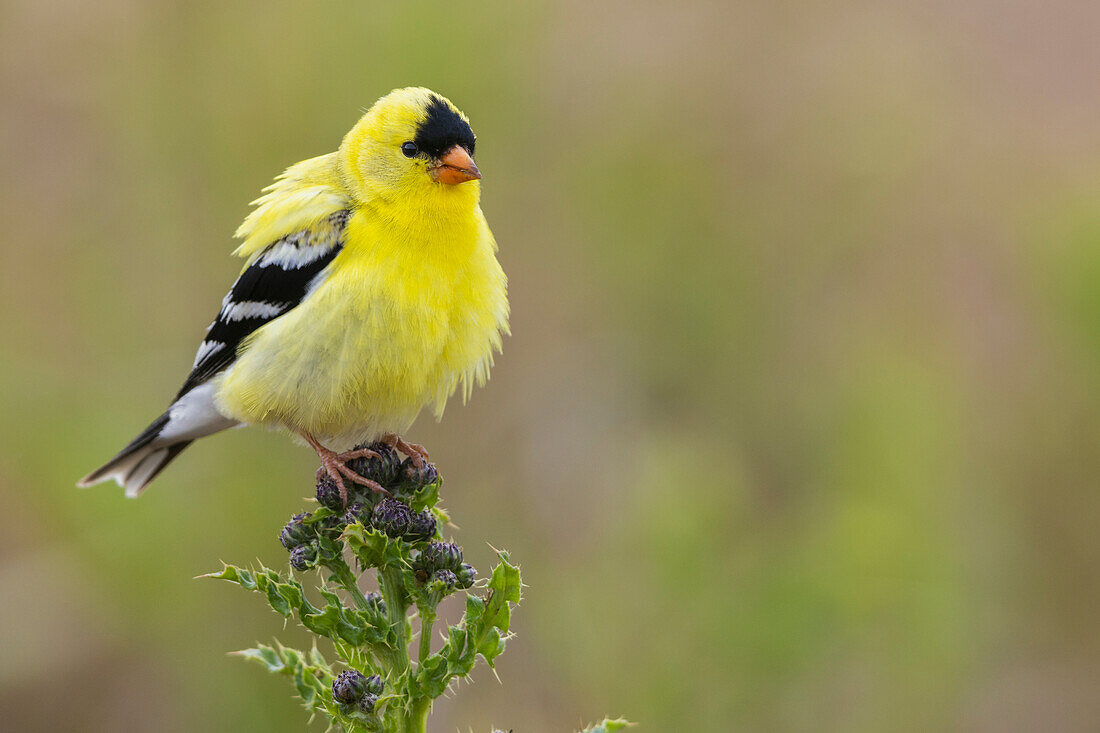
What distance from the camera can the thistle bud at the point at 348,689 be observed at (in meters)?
1.79

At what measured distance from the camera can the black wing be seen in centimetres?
286

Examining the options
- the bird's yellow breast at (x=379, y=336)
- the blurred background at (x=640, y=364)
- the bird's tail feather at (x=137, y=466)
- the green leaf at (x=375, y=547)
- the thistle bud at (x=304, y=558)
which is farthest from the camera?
the blurred background at (x=640, y=364)

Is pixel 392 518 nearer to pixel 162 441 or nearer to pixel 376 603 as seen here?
pixel 376 603

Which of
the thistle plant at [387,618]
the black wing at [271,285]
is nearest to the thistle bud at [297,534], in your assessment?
the thistle plant at [387,618]

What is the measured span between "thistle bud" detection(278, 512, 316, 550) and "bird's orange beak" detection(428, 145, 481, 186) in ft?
3.68

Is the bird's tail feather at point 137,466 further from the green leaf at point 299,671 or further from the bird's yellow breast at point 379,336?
the green leaf at point 299,671

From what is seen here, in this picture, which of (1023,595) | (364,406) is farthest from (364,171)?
(1023,595)

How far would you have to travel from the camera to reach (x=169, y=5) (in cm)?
457

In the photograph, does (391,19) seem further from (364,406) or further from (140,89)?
(364,406)

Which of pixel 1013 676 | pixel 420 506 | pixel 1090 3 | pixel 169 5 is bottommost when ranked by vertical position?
pixel 420 506

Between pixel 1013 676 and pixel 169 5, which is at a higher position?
pixel 169 5

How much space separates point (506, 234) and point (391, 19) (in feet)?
3.51

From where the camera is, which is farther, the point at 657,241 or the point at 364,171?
the point at 657,241

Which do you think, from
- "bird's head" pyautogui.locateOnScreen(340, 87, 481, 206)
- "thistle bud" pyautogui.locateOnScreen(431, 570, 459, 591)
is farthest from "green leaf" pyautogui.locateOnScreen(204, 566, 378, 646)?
"bird's head" pyautogui.locateOnScreen(340, 87, 481, 206)
